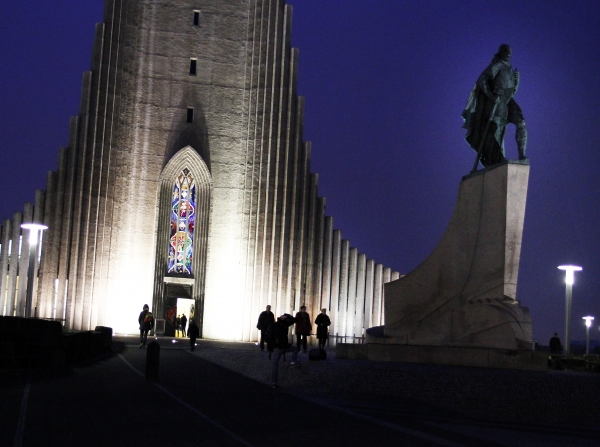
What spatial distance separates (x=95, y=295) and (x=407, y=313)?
1922cm

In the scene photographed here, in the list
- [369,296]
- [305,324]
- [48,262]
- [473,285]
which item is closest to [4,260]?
[48,262]

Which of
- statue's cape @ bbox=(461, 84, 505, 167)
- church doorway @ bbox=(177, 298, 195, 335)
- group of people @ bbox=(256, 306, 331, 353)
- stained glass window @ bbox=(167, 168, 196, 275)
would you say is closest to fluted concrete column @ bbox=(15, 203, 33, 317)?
stained glass window @ bbox=(167, 168, 196, 275)

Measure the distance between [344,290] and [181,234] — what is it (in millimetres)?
6882

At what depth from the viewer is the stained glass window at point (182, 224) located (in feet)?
121

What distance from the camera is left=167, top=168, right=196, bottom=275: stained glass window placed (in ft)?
121

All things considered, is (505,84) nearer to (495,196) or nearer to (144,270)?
(495,196)

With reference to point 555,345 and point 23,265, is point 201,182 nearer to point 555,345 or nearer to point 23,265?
point 23,265

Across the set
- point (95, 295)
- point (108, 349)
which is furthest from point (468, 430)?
point (95, 295)

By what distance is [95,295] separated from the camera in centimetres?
3441

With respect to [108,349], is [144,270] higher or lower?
higher

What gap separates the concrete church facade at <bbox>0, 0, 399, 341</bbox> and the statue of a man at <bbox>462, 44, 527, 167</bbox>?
18.8 metres

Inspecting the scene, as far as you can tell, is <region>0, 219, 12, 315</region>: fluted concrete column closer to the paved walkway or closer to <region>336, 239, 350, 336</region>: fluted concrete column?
<region>336, 239, 350, 336</region>: fluted concrete column

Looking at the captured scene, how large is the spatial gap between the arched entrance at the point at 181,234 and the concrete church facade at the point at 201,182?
5 centimetres

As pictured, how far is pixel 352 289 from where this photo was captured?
3753 centimetres
